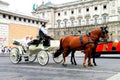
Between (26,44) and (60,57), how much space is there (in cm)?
194

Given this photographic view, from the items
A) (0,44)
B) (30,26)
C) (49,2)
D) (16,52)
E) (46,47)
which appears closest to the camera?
(46,47)

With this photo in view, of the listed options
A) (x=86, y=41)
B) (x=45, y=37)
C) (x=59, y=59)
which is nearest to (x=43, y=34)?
(x=45, y=37)

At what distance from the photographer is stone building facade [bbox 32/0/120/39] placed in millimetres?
67688

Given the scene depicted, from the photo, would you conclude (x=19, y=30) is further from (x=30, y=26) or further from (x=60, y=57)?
(x=60, y=57)

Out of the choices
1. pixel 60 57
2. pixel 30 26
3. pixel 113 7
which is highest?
pixel 113 7

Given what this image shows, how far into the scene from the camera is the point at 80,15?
76.3 meters

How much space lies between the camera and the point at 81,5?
75812 mm

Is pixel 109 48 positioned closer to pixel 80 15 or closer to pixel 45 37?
pixel 45 37

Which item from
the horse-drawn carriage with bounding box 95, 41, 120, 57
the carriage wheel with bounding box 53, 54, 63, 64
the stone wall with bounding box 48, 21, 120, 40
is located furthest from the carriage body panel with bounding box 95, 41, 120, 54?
the stone wall with bounding box 48, 21, 120, 40

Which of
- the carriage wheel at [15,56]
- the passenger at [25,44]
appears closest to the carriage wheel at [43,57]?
the passenger at [25,44]

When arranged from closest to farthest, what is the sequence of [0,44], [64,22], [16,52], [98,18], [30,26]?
[16,52]
[0,44]
[30,26]
[98,18]
[64,22]

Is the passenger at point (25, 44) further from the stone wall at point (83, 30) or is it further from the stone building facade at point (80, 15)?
the stone building facade at point (80, 15)

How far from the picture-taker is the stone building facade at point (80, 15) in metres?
67.7

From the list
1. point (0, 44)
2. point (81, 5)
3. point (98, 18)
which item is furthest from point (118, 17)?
point (0, 44)
